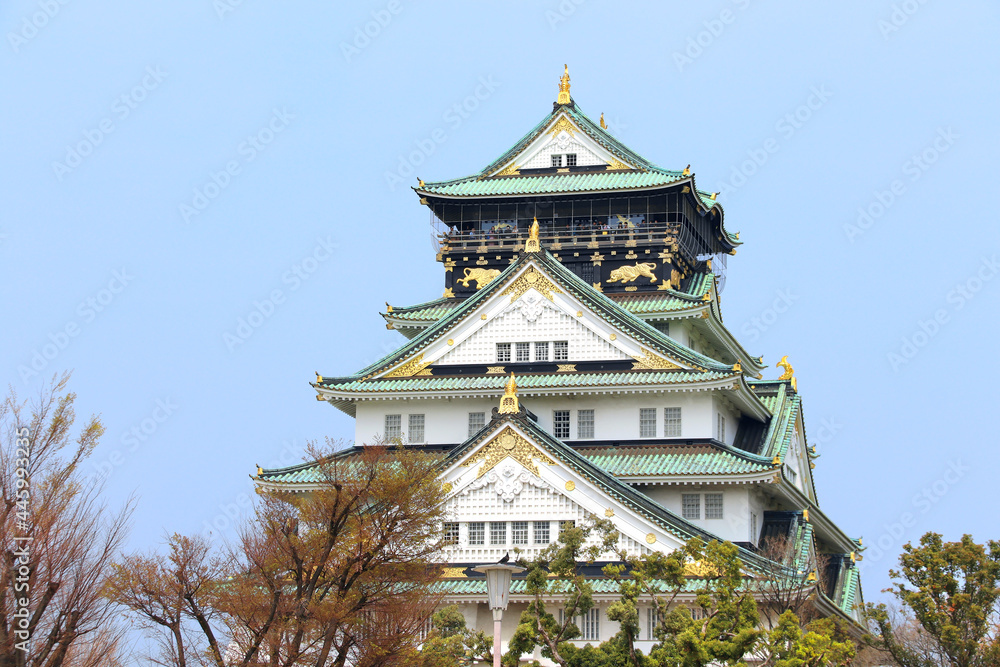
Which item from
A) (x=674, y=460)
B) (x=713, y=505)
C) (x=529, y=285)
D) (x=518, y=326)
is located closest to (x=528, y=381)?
(x=518, y=326)

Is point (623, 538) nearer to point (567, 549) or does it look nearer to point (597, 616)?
point (597, 616)

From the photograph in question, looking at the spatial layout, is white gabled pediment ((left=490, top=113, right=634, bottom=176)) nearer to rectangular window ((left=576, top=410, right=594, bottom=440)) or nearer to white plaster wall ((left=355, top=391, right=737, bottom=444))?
white plaster wall ((left=355, top=391, right=737, bottom=444))

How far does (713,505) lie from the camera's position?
50.1 m

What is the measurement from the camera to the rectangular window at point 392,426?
54000 mm

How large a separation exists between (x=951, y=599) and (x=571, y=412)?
49.2 feet

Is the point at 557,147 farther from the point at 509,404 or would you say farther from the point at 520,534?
the point at 520,534

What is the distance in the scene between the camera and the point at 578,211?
6234cm

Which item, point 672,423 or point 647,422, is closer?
point 672,423

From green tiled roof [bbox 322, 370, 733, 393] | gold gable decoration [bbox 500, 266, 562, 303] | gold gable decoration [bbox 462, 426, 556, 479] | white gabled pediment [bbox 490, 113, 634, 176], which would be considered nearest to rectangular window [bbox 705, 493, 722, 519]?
green tiled roof [bbox 322, 370, 733, 393]

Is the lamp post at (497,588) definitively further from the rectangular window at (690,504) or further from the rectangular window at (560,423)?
the rectangular window at (560,423)

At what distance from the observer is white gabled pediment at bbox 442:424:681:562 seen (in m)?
47.2

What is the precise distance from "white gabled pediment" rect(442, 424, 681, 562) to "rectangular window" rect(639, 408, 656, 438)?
19.2 feet

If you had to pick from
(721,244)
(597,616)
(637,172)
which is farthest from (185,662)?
(721,244)

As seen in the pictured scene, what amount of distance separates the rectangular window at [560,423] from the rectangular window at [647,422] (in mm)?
2676
